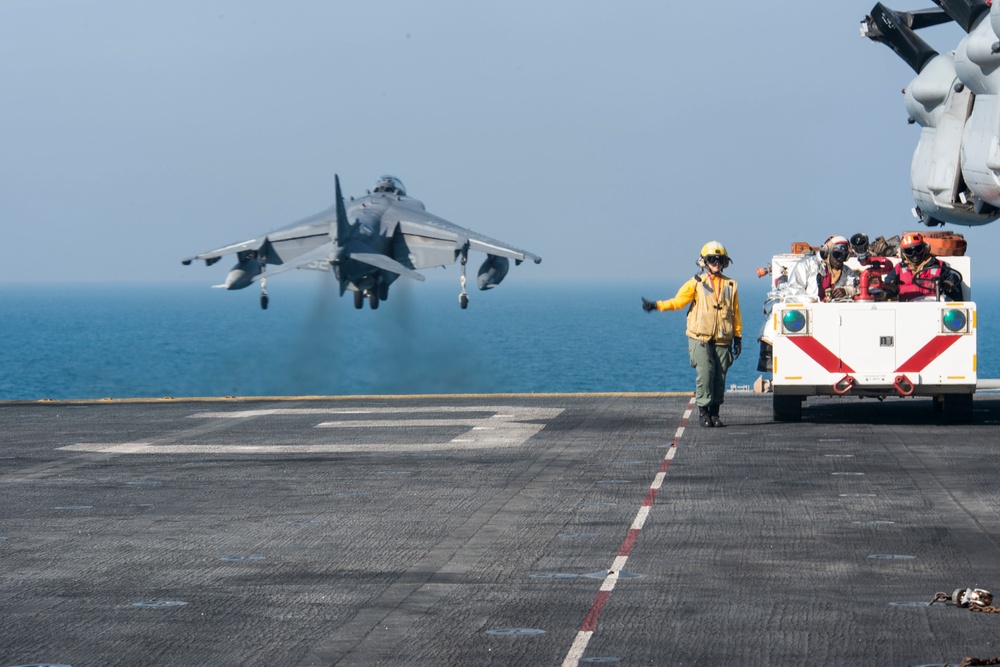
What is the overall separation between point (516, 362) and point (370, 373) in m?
12.3

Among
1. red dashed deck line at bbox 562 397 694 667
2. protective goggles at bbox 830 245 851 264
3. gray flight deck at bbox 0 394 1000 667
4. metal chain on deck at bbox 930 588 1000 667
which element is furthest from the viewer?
protective goggles at bbox 830 245 851 264

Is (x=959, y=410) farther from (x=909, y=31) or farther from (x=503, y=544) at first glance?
(x=503, y=544)

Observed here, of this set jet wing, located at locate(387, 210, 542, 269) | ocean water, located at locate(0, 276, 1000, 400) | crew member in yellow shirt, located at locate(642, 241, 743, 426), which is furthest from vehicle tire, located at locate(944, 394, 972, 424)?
ocean water, located at locate(0, 276, 1000, 400)

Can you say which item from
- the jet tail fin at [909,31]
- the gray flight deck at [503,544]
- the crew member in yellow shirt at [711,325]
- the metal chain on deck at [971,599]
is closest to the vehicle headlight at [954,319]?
the gray flight deck at [503,544]

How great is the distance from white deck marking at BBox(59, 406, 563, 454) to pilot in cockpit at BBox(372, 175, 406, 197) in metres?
31.4

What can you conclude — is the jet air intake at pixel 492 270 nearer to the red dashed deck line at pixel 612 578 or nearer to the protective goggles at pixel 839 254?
the protective goggles at pixel 839 254

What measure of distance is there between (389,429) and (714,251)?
4.98 metres

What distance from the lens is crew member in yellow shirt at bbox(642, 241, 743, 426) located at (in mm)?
18234

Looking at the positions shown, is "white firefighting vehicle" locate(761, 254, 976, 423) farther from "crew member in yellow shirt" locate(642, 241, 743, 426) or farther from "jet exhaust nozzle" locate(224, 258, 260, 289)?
"jet exhaust nozzle" locate(224, 258, 260, 289)

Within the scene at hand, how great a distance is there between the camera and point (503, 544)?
34.3ft

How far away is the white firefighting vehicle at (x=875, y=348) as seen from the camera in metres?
17.6

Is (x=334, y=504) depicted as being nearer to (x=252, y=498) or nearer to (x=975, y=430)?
(x=252, y=498)

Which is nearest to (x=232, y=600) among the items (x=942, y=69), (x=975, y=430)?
(x=975, y=430)

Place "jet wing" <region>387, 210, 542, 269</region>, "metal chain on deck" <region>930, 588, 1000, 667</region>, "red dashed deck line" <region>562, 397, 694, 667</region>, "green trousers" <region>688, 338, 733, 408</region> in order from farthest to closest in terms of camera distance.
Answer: "jet wing" <region>387, 210, 542, 269</region> → "green trousers" <region>688, 338, 733, 408</region> → "metal chain on deck" <region>930, 588, 1000, 667</region> → "red dashed deck line" <region>562, 397, 694, 667</region>
